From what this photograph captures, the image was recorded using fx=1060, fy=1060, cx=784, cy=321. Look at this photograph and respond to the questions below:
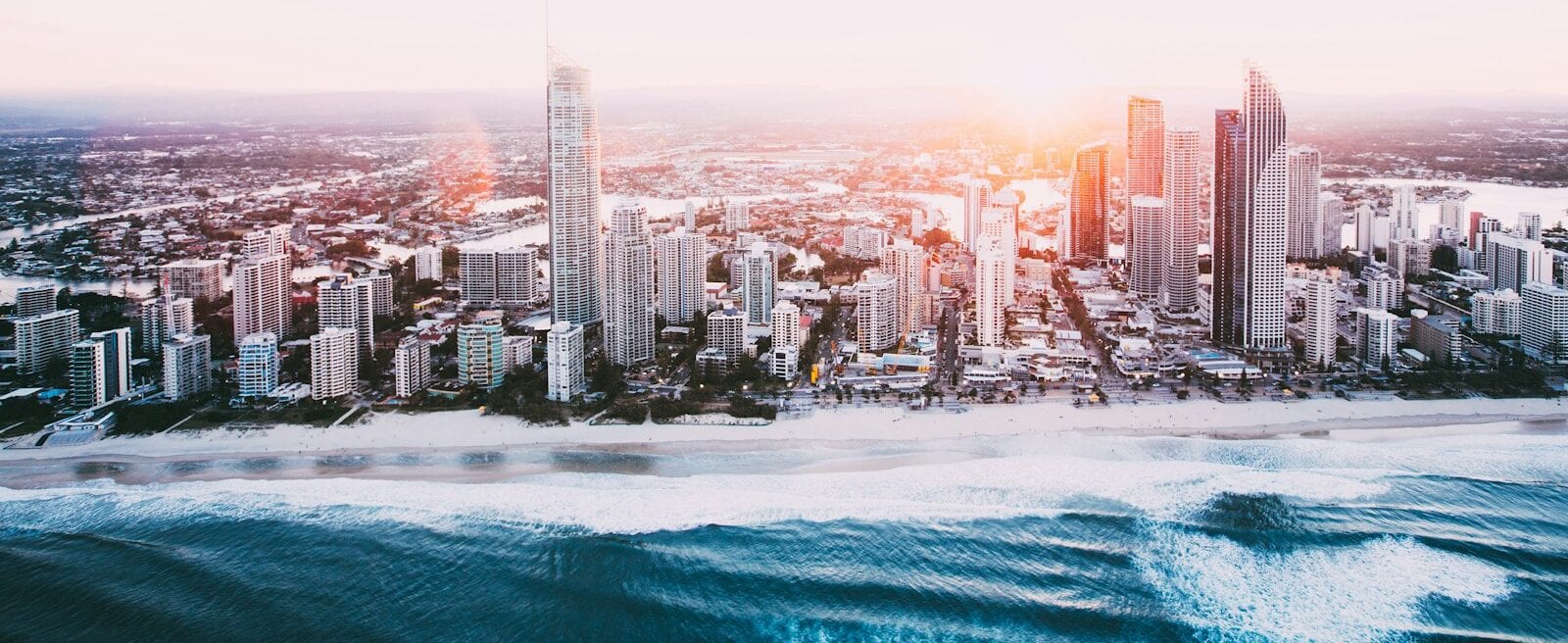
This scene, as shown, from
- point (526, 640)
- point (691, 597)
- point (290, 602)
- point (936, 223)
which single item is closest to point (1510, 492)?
Result: point (691, 597)

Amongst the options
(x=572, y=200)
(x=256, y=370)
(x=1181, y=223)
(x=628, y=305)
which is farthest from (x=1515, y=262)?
(x=256, y=370)

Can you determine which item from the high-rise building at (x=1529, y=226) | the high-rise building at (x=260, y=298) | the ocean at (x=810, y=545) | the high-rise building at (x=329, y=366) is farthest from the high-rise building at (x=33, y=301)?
the high-rise building at (x=1529, y=226)

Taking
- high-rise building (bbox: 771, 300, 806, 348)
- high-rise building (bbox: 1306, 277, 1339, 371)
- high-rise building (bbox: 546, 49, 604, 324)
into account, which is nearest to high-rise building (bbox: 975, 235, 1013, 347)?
high-rise building (bbox: 771, 300, 806, 348)

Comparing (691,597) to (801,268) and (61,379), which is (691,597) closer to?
(61,379)

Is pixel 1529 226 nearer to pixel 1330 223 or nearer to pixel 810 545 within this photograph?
pixel 1330 223

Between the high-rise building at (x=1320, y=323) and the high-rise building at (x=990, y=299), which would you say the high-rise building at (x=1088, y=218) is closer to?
the high-rise building at (x=990, y=299)
